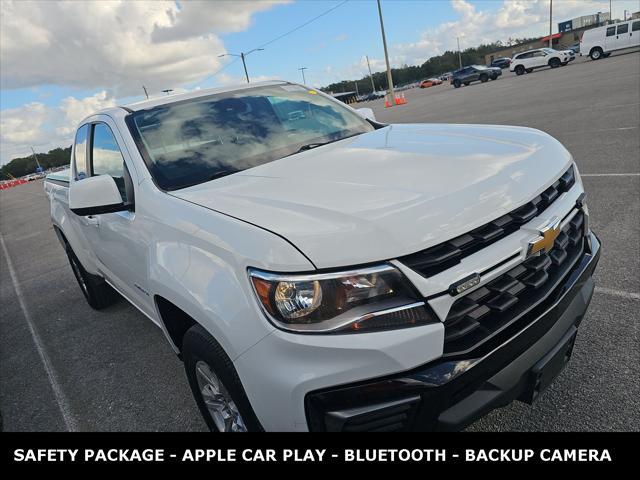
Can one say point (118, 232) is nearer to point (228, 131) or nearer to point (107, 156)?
point (107, 156)

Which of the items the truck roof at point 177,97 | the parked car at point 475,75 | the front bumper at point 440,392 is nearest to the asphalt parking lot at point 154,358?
the front bumper at point 440,392

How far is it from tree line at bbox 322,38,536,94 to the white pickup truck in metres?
106

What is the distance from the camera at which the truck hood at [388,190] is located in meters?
1.58

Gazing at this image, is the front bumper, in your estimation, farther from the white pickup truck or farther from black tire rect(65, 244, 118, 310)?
black tire rect(65, 244, 118, 310)

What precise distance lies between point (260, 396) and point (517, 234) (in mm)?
1146

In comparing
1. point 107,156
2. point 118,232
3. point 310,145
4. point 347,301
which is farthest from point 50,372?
point 347,301

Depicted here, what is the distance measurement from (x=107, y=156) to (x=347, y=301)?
2419 millimetres

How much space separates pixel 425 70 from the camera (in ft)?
373

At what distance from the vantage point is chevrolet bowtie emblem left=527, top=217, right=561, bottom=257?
1.78 meters

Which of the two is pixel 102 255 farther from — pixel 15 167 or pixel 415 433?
pixel 15 167

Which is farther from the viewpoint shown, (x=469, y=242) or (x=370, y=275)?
(x=469, y=242)

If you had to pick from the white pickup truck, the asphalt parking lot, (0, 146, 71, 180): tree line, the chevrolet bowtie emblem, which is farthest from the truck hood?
(0, 146, 71, 180): tree line

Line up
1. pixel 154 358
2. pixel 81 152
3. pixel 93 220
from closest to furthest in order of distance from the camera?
pixel 93 220 < pixel 154 358 < pixel 81 152

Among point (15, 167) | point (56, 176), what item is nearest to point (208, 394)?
point (56, 176)
